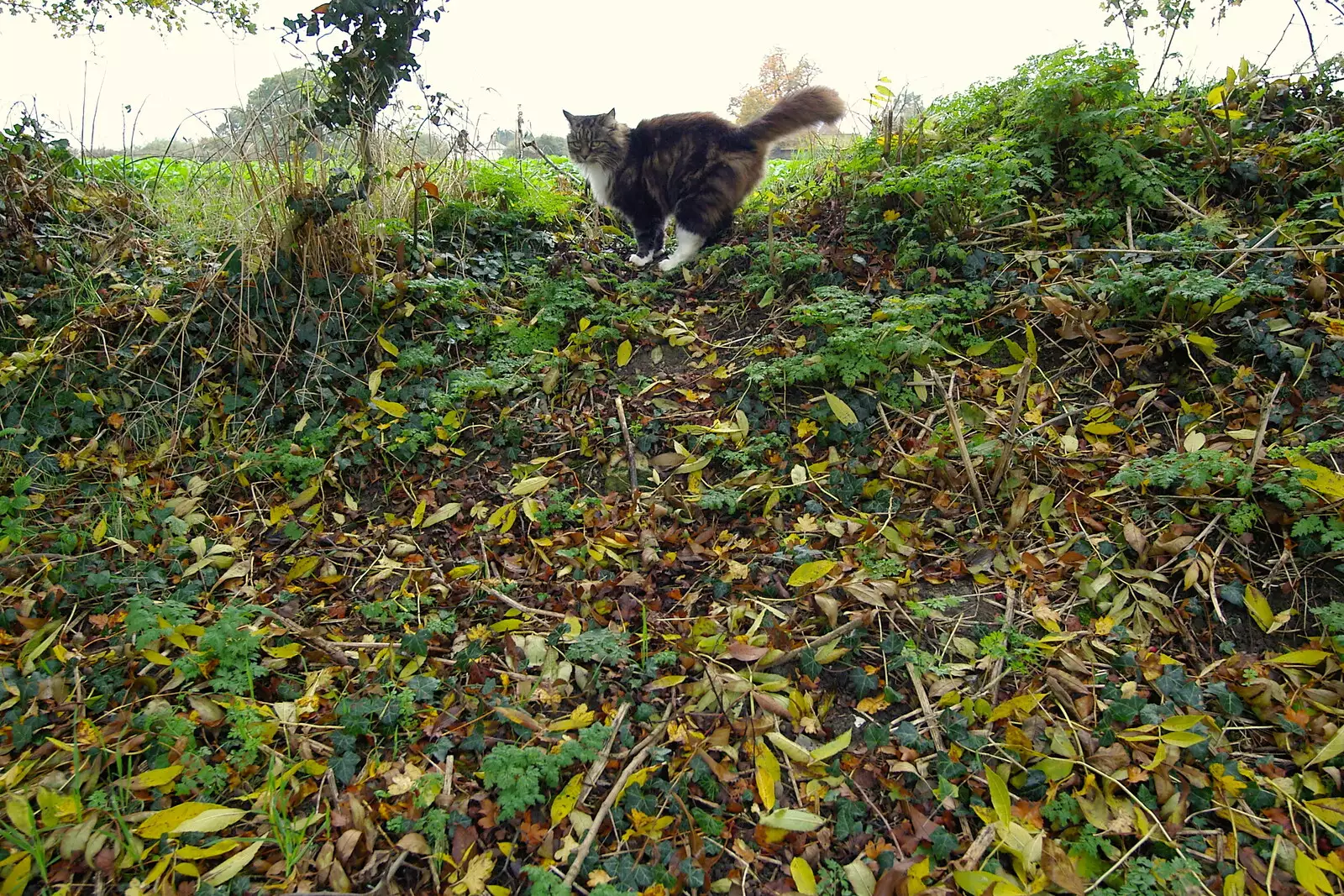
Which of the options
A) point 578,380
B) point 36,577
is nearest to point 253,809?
point 36,577

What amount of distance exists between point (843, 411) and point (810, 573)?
0.82 metres

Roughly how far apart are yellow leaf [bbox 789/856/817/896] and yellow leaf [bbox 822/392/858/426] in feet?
5.45

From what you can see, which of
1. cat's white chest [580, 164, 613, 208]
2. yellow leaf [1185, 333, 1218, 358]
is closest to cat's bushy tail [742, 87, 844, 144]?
cat's white chest [580, 164, 613, 208]

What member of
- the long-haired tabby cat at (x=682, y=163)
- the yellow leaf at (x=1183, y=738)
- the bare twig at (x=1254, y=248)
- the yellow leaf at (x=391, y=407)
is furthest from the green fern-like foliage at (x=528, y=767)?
the bare twig at (x=1254, y=248)

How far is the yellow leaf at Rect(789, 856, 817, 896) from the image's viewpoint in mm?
1687

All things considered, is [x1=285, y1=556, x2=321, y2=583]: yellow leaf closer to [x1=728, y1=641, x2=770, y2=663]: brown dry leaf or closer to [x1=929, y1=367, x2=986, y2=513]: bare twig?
[x1=728, y1=641, x2=770, y2=663]: brown dry leaf

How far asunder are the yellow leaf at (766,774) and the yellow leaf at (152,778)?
5.19ft

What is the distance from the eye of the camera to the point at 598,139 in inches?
168

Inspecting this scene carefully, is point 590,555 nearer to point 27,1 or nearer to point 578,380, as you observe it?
point 578,380

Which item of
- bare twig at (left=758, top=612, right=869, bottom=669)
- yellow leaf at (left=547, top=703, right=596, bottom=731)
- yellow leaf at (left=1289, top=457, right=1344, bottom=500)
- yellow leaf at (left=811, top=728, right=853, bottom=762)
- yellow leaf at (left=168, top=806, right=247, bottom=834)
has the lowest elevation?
yellow leaf at (left=811, top=728, right=853, bottom=762)

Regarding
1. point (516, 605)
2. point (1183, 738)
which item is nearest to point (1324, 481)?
point (1183, 738)

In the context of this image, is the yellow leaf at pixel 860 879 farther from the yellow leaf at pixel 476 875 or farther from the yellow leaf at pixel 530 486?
the yellow leaf at pixel 530 486

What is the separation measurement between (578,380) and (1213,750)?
8.63 ft

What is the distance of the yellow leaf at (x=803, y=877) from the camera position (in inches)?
66.4
